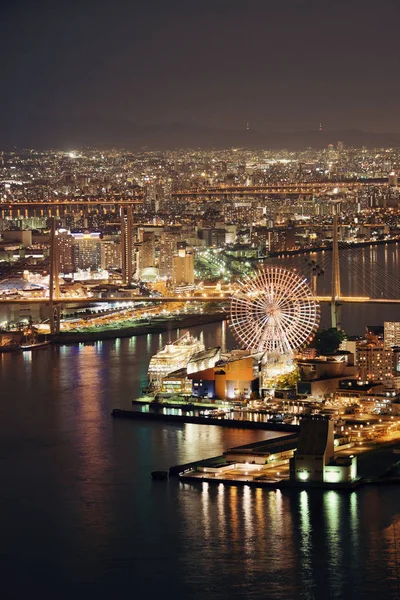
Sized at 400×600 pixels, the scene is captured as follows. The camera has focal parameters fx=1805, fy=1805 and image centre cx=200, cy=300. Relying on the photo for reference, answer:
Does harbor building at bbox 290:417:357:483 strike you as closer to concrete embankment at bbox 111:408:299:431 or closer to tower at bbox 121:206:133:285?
concrete embankment at bbox 111:408:299:431

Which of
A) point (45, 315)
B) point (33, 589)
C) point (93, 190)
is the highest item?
point (93, 190)

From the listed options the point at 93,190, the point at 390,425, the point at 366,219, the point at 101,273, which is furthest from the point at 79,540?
the point at 93,190

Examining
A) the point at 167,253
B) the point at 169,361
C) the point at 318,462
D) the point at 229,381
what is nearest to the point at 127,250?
the point at 167,253

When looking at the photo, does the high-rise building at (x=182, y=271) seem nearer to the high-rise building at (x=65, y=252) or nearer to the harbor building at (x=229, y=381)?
the high-rise building at (x=65, y=252)

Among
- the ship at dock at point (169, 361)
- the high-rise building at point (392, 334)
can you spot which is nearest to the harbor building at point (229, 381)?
the ship at dock at point (169, 361)

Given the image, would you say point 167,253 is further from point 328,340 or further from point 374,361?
point 374,361

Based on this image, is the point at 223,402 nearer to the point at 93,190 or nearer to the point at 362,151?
the point at 93,190
